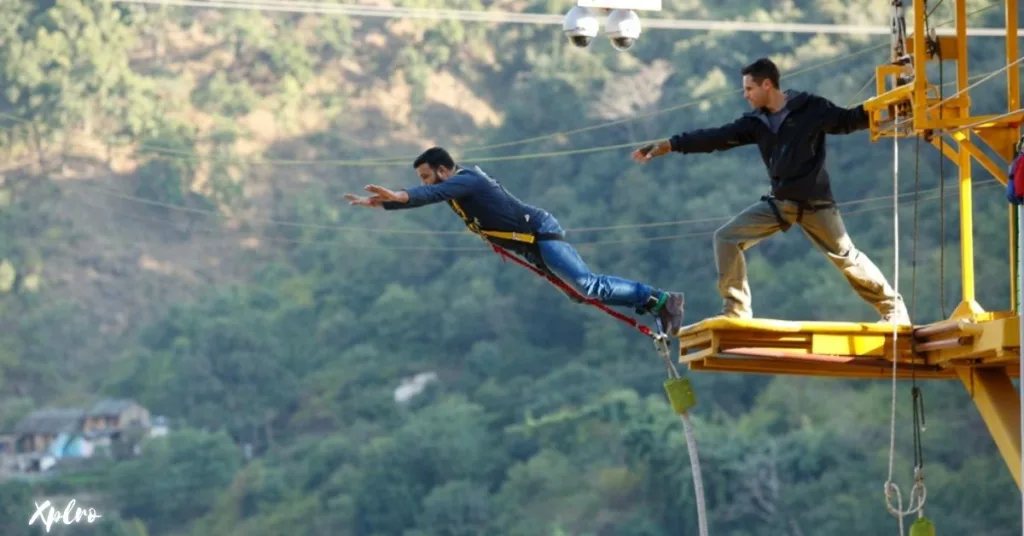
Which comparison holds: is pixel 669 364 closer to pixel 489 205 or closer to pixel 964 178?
pixel 489 205

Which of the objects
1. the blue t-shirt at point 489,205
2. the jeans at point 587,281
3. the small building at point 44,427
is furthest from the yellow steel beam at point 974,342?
the small building at point 44,427

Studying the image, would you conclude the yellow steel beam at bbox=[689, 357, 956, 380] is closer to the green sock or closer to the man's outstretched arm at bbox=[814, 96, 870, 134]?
the green sock

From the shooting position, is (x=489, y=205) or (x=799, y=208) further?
(x=489, y=205)

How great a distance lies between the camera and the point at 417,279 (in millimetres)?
73375

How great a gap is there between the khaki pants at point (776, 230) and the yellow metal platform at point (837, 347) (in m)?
0.26

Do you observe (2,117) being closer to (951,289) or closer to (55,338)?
(55,338)

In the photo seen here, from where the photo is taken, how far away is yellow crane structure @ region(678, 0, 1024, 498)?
11.2 meters

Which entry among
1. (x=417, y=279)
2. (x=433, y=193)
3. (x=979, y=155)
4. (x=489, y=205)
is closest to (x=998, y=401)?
(x=979, y=155)

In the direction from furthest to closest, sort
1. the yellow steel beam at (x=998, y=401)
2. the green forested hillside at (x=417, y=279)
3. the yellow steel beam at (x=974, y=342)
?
the green forested hillside at (x=417, y=279), the yellow steel beam at (x=998, y=401), the yellow steel beam at (x=974, y=342)

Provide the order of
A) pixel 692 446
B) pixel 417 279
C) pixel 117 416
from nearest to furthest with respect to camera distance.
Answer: pixel 692 446
pixel 117 416
pixel 417 279

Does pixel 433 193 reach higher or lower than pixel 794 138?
lower

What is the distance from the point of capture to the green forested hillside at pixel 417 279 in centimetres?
6044

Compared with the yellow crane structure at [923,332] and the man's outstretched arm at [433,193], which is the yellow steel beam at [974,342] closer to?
the yellow crane structure at [923,332]

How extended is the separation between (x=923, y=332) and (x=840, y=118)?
1.30m
